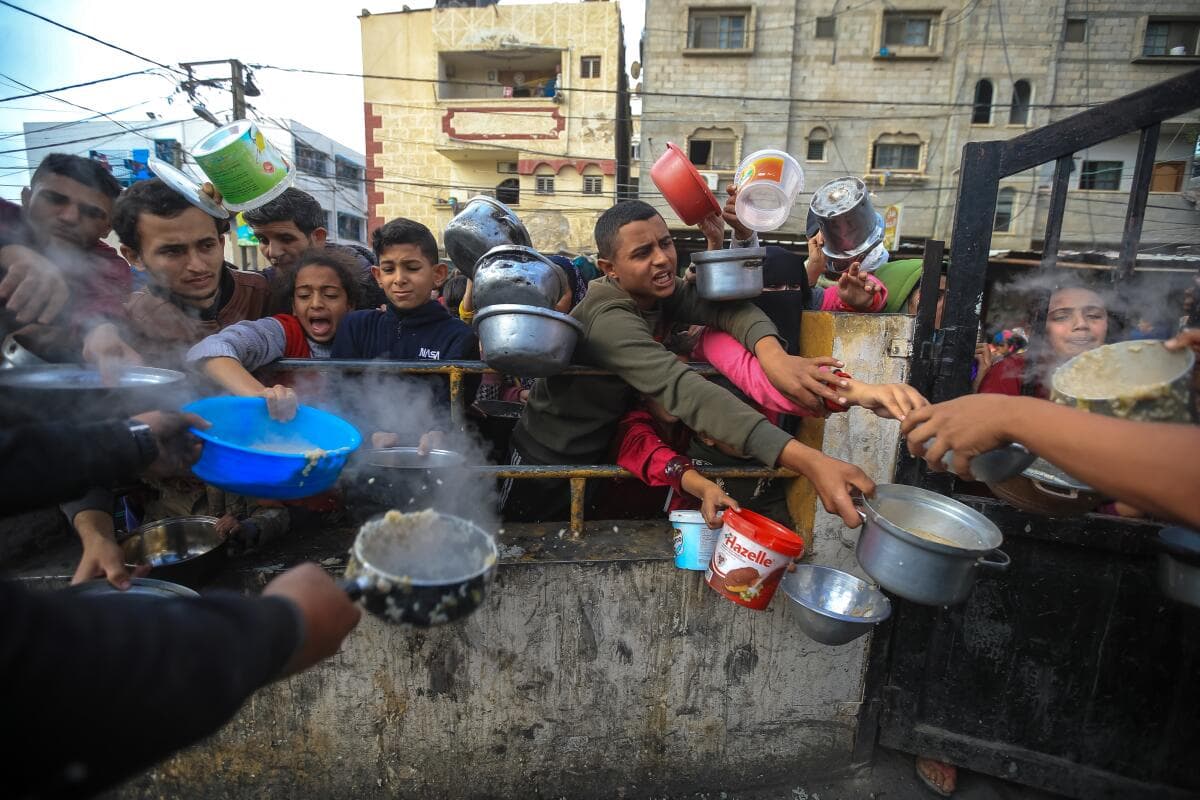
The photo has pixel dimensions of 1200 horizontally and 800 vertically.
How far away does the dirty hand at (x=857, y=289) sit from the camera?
264cm

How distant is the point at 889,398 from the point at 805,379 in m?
0.30

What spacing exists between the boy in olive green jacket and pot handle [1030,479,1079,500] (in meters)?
0.58

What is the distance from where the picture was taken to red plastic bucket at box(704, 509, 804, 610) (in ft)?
6.44

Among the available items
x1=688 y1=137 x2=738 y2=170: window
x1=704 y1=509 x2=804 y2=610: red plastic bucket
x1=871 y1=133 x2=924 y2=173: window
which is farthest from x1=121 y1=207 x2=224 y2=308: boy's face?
x1=871 y1=133 x2=924 y2=173: window

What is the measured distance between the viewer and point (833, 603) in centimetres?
230

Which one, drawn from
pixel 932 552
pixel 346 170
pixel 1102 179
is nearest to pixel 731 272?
pixel 932 552

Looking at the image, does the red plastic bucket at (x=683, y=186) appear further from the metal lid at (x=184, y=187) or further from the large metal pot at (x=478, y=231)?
the metal lid at (x=184, y=187)

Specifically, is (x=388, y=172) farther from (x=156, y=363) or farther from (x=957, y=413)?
(x=957, y=413)

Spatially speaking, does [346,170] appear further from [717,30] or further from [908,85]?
[908,85]

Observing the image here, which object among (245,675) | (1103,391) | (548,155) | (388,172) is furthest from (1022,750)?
(388,172)

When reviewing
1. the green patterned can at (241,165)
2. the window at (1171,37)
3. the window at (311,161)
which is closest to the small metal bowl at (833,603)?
the green patterned can at (241,165)

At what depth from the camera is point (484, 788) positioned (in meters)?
2.48

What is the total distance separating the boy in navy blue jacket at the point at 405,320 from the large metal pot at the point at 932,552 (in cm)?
202

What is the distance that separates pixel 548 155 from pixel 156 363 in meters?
21.6
